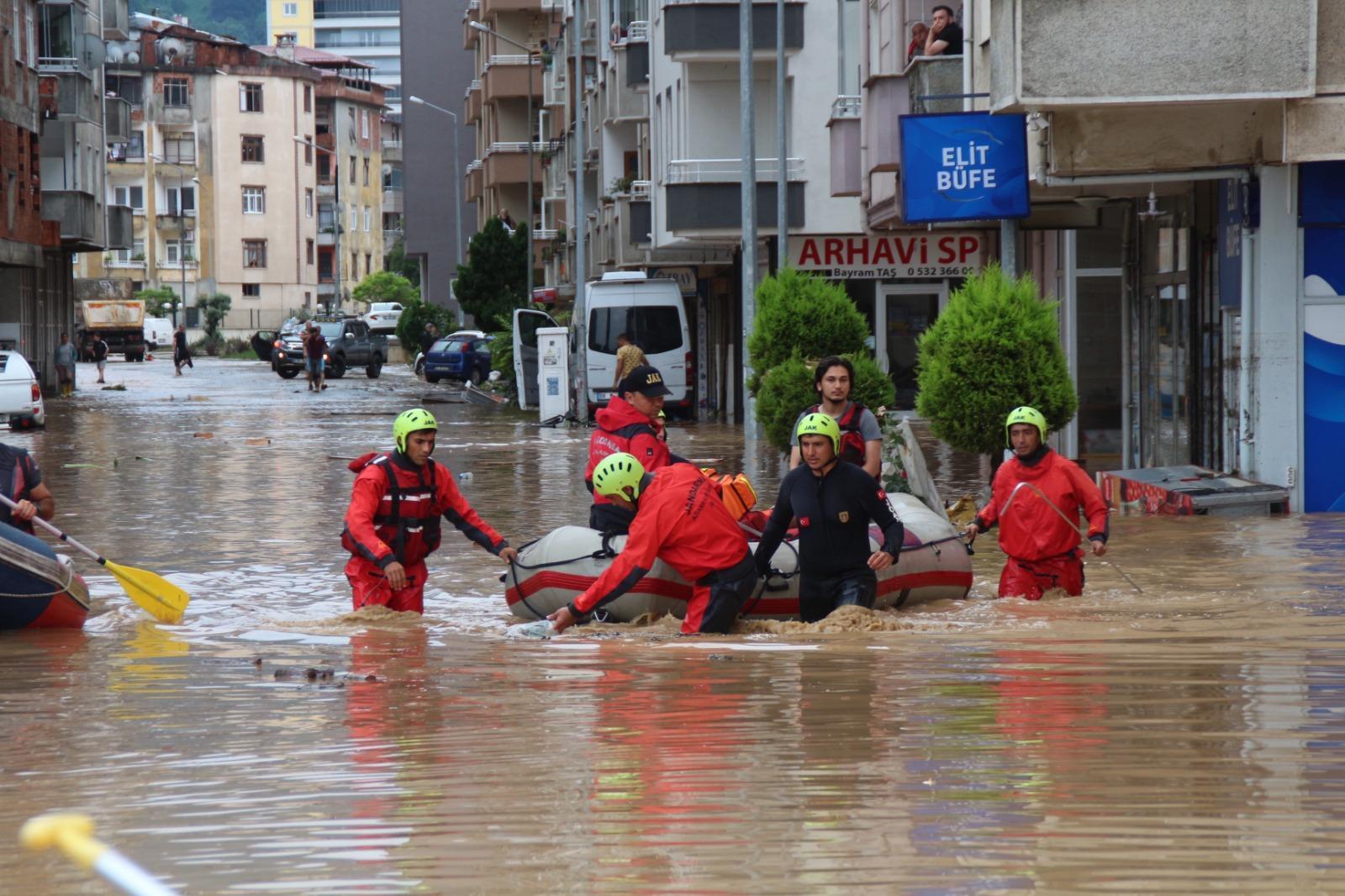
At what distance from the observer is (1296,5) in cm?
1599

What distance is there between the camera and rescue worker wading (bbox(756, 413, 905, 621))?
1031 cm

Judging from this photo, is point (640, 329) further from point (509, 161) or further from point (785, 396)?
point (509, 161)

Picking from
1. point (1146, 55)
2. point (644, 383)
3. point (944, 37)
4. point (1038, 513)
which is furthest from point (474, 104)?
point (1038, 513)

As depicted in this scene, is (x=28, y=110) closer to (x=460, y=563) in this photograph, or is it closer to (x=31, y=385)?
(x=31, y=385)

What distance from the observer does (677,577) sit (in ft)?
36.2

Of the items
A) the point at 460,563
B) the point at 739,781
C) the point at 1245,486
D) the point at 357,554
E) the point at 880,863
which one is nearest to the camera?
the point at 880,863

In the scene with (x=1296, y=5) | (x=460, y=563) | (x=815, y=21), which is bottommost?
(x=460, y=563)

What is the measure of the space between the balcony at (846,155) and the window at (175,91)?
300 ft

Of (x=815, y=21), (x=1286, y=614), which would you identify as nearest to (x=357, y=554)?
(x=1286, y=614)

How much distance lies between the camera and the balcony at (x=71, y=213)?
57.2 metres

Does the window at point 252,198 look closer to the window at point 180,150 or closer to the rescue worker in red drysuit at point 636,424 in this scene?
the window at point 180,150

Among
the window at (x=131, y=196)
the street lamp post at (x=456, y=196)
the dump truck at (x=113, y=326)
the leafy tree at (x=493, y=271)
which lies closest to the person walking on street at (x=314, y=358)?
the leafy tree at (x=493, y=271)

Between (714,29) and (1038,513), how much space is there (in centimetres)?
2429

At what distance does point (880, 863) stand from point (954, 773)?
4.28 feet
